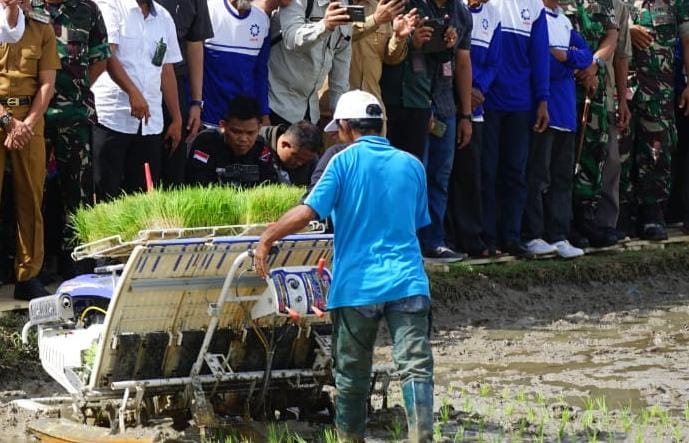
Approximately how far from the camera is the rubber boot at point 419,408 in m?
7.54

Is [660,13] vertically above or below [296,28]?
below

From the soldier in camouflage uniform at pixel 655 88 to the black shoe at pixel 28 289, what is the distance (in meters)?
7.03

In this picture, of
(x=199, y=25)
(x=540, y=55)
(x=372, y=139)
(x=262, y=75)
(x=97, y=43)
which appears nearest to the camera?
(x=372, y=139)

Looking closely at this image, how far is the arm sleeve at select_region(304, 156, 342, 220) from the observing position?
7586mm

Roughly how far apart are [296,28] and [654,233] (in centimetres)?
560

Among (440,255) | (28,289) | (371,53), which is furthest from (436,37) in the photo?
(28,289)

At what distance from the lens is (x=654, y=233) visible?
50.3ft

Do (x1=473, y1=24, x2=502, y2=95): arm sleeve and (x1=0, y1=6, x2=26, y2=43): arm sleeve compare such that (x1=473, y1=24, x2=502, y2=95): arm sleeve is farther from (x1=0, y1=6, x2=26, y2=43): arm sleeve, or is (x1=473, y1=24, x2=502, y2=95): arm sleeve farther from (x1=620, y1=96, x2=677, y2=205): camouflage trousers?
(x1=0, y1=6, x2=26, y2=43): arm sleeve

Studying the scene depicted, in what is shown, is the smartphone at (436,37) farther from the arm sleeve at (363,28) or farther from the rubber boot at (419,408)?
the rubber boot at (419,408)

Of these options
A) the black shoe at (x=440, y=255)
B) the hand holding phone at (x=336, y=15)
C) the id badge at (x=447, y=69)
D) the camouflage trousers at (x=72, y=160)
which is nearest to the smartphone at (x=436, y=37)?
the id badge at (x=447, y=69)

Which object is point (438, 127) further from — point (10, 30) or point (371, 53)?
point (10, 30)

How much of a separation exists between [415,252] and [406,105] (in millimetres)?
4458

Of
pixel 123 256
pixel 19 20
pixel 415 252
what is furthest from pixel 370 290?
pixel 19 20

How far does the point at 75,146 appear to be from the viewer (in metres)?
10.4
